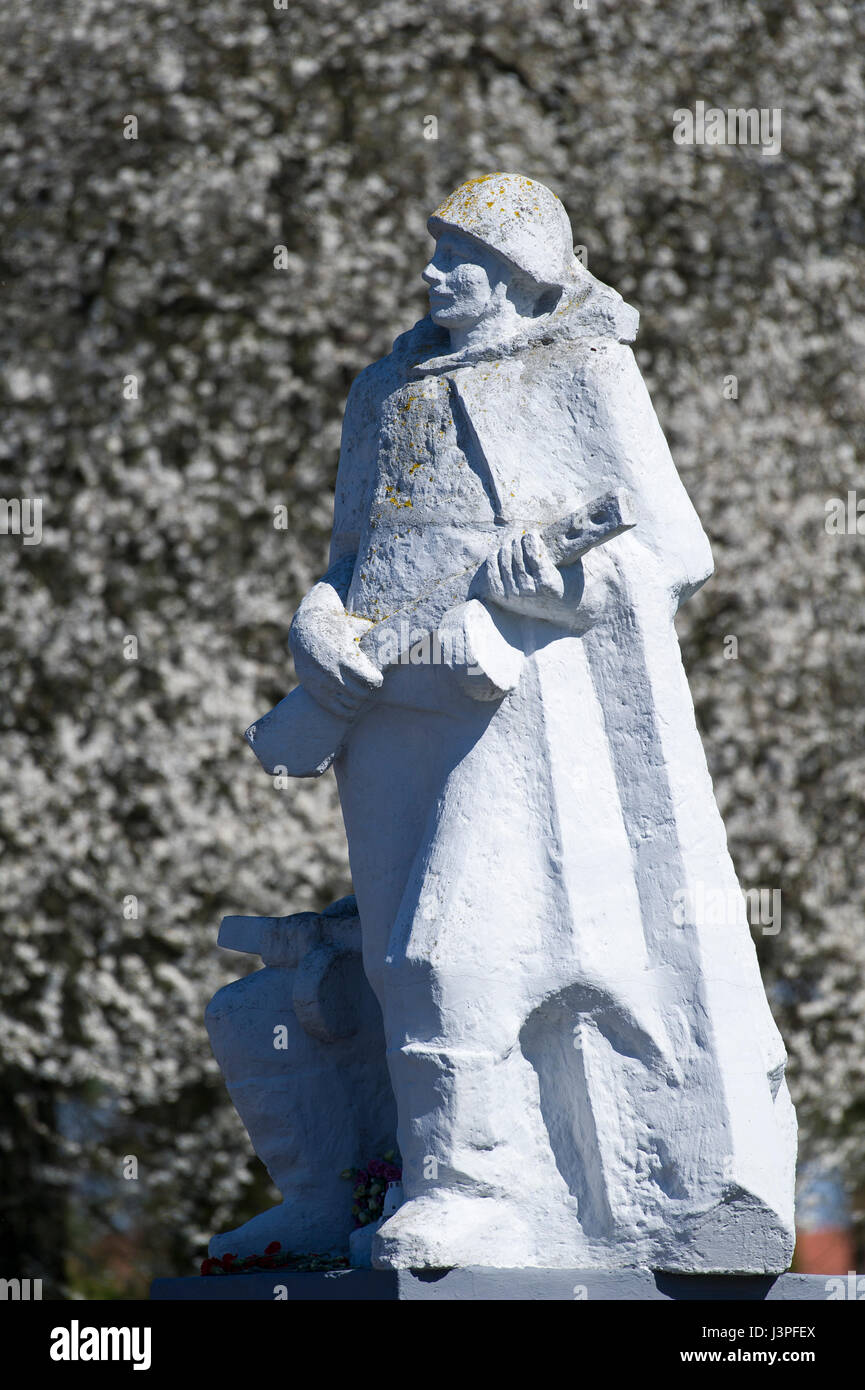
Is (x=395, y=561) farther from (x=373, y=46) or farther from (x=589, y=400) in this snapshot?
(x=373, y=46)

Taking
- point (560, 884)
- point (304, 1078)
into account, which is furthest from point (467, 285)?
point (304, 1078)

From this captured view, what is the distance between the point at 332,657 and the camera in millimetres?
4277

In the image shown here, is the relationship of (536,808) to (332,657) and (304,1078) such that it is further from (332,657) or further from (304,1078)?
(304,1078)

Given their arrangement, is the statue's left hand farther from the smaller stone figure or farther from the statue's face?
the smaller stone figure

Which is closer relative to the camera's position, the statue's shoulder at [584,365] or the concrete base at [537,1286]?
the concrete base at [537,1286]

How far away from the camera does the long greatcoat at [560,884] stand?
4031 mm

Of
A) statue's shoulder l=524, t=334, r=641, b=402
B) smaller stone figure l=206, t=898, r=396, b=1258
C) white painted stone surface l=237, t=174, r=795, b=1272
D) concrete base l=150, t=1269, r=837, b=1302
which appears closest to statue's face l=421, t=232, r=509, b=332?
white painted stone surface l=237, t=174, r=795, b=1272

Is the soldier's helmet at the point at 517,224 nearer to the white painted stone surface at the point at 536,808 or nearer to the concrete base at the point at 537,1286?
the white painted stone surface at the point at 536,808

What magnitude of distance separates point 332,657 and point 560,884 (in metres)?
0.66

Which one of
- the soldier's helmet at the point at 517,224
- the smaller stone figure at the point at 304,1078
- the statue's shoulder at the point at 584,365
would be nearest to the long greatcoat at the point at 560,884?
the statue's shoulder at the point at 584,365

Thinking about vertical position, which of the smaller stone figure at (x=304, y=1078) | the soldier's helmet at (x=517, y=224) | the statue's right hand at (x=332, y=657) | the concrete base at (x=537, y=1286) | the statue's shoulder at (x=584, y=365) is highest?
the soldier's helmet at (x=517, y=224)

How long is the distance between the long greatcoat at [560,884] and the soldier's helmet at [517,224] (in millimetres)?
115

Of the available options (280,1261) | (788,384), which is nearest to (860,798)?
(788,384)

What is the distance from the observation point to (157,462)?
29.3ft
